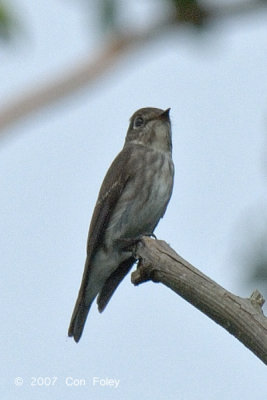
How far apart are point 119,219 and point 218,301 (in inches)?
136

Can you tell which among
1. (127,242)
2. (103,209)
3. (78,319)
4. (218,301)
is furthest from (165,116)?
(218,301)

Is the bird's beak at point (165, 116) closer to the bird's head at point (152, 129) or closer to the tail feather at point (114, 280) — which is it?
the bird's head at point (152, 129)

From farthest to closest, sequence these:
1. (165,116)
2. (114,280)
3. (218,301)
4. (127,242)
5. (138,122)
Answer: (138,122) → (165,116) → (114,280) → (127,242) → (218,301)

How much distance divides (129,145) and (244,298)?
4.44 meters

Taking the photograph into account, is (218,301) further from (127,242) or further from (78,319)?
(78,319)

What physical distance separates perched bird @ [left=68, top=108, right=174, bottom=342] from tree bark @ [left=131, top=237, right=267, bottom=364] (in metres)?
2.50

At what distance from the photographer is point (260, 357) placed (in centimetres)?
298

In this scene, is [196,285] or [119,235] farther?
[119,235]

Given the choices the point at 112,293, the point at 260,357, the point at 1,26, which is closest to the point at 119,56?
the point at 1,26

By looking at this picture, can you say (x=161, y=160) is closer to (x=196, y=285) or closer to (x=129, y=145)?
(x=129, y=145)

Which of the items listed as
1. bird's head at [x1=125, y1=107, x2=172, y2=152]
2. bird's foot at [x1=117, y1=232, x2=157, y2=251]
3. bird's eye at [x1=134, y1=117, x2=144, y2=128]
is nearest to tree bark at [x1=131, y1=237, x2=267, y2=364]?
bird's foot at [x1=117, y1=232, x2=157, y2=251]

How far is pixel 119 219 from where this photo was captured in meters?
6.63

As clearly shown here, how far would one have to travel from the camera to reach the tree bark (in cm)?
305

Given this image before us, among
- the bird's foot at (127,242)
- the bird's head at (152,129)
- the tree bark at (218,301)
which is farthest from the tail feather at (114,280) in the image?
the tree bark at (218,301)
